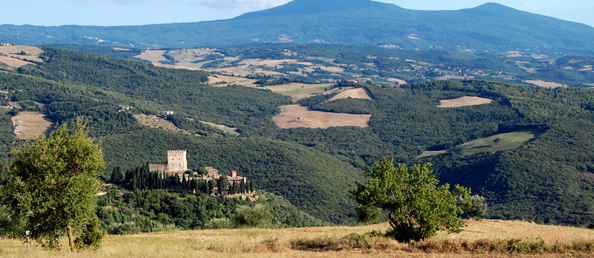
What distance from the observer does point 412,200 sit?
27.6 meters

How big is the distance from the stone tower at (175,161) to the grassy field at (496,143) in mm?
79288

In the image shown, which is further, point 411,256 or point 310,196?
point 310,196

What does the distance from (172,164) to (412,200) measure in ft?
207

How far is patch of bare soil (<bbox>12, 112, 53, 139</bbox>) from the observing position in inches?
5367

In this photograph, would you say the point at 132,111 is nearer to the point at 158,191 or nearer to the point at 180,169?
the point at 180,169

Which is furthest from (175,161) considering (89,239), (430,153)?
(430,153)

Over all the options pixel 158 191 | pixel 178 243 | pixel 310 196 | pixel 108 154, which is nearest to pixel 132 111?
pixel 108 154

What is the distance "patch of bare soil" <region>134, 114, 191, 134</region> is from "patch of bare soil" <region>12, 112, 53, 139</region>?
2256cm

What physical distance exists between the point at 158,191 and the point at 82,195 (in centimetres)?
4540

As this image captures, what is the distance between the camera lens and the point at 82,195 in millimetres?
27250

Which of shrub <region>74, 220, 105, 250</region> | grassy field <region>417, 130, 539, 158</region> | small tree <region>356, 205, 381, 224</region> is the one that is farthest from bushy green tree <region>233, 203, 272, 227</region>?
grassy field <region>417, 130, 539, 158</region>

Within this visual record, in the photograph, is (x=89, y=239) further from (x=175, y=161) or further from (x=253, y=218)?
(x=175, y=161)

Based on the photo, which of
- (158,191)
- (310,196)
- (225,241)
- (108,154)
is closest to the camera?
(225,241)

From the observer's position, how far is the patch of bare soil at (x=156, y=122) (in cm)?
15138
